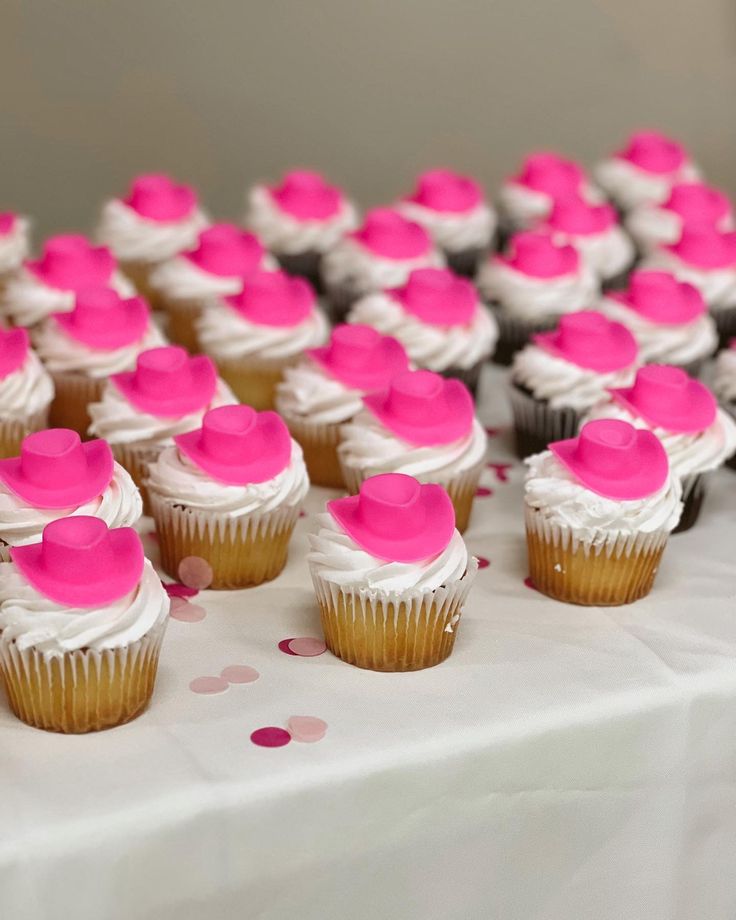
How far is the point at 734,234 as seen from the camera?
→ 332cm

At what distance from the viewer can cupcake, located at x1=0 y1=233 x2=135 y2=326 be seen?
2873mm

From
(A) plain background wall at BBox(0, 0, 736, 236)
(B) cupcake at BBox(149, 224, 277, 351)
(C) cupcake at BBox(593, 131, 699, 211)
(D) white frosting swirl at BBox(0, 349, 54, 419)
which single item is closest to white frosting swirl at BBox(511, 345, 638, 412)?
(B) cupcake at BBox(149, 224, 277, 351)

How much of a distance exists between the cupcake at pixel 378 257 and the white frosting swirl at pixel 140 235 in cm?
40

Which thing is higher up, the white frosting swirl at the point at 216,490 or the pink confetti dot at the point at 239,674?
the white frosting swirl at the point at 216,490

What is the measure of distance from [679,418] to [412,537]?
26.8 inches

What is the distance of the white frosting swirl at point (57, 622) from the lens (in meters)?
1.69

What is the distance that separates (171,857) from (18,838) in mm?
183

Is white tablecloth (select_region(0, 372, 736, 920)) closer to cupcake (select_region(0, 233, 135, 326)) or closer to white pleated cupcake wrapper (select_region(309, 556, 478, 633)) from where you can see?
white pleated cupcake wrapper (select_region(309, 556, 478, 633))

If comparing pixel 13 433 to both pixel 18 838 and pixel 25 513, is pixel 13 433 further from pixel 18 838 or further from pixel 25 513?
pixel 18 838

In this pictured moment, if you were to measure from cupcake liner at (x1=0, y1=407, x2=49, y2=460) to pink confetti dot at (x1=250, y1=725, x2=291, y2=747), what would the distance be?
942 mm

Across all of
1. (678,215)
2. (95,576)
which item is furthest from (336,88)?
(95,576)

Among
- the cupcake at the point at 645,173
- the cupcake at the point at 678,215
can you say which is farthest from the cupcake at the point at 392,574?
the cupcake at the point at 645,173

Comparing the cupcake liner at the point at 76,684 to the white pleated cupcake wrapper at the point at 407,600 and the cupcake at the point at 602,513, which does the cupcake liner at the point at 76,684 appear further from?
the cupcake at the point at 602,513

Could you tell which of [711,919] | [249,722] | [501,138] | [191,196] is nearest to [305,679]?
[249,722]
